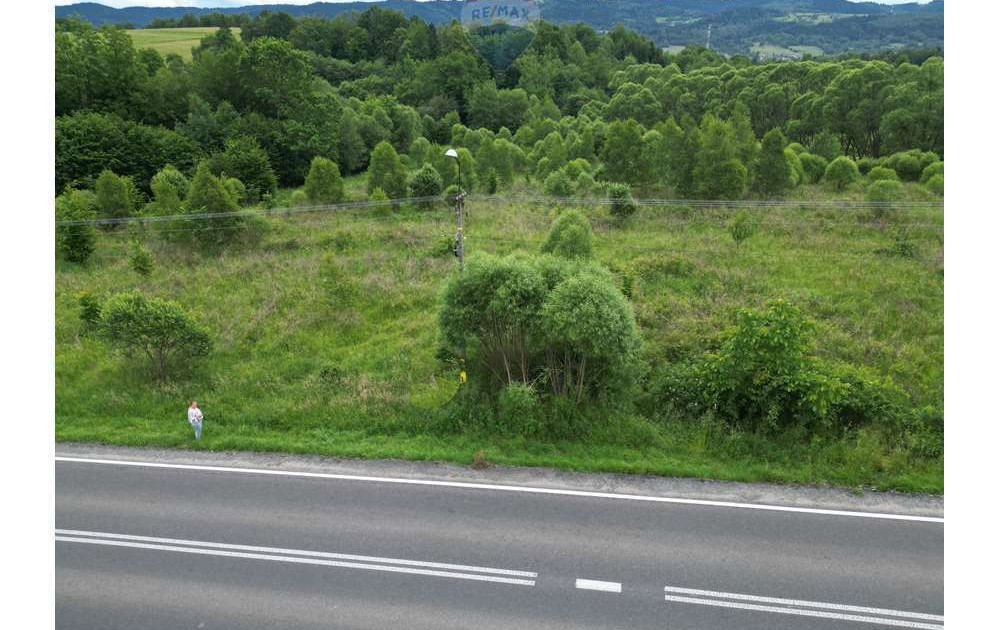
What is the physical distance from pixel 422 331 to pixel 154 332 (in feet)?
28.1

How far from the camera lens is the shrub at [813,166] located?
46.6 meters

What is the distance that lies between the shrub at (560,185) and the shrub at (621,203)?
4.51 m

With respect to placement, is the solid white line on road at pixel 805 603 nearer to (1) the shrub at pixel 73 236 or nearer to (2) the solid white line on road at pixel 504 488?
(2) the solid white line on road at pixel 504 488

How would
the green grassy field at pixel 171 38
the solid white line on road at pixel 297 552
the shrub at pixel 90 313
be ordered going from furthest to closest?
the green grassy field at pixel 171 38 → the shrub at pixel 90 313 → the solid white line on road at pixel 297 552

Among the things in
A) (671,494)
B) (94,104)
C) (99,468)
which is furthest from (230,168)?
(671,494)

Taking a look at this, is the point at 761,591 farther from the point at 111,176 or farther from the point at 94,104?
the point at 94,104

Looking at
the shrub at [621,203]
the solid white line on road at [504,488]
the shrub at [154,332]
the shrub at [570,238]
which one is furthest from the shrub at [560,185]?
the solid white line on road at [504,488]

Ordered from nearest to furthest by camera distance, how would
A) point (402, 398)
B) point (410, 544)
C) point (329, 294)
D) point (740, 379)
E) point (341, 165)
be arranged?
point (410, 544)
point (740, 379)
point (402, 398)
point (329, 294)
point (341, 165)

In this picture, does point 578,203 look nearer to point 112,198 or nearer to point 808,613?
point 112,198

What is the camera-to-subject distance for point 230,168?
161 feet

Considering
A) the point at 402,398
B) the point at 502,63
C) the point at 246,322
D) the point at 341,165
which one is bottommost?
the point at 402,398

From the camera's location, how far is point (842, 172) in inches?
1667

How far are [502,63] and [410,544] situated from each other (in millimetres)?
104611

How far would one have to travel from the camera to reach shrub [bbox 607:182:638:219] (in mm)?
37062
